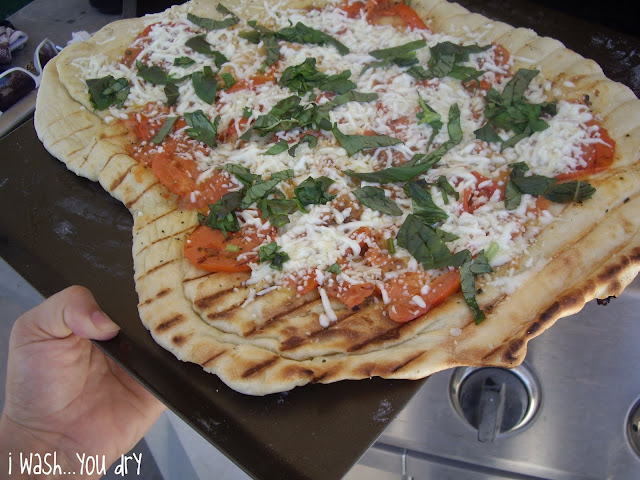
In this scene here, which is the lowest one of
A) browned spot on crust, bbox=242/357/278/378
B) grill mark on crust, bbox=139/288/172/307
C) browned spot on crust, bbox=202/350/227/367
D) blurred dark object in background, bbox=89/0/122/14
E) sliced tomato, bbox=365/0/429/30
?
blurred dark object in background, bbox=89/0/122/14

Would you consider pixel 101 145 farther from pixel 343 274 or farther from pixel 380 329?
pixel 380 329

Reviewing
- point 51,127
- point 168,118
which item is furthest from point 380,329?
point 51,127

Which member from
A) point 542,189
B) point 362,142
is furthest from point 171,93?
point 542,189

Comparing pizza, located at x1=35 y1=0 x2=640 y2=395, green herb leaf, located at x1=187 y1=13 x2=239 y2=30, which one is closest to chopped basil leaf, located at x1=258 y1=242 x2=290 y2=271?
pizza, located at x1=35 y1=0 x2=640 y2=395

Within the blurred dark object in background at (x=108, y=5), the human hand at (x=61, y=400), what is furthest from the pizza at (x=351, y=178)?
the blurred dark object in background at (x=108, y=5)

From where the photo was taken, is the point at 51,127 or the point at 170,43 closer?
the point at 51,127

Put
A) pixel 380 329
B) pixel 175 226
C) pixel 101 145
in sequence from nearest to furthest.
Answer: pixel 380 329, pixel 175 226, pixel 101 145

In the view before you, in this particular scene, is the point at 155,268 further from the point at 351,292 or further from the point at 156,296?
the point at 351,292

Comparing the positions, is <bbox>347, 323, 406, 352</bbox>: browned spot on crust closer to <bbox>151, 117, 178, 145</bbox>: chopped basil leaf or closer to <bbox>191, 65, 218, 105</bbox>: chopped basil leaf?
<bbox>151, 117, 178, 145</bbox>: chopped basil leaf
